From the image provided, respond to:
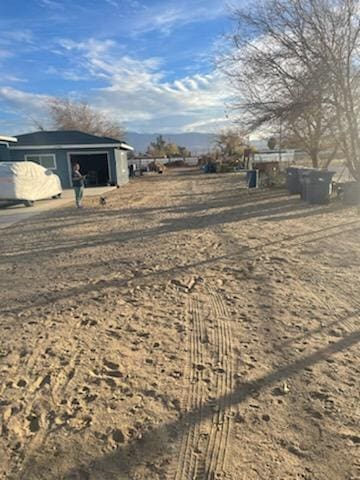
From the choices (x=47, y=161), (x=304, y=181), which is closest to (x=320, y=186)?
A: (x=304, y=181)

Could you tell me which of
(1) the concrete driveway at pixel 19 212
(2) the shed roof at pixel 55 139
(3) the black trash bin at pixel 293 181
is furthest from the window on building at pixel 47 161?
(3) the black trash bin at pixel 293 181

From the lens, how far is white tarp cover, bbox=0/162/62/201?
1527 centimetres

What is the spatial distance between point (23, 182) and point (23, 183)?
0.14 ft

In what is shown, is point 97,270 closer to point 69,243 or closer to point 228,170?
point 69,243

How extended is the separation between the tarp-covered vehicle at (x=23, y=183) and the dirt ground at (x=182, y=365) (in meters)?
9.37

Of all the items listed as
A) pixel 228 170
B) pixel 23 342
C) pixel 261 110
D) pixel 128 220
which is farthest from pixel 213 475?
pixel 228 170

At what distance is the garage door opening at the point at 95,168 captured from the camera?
2696 cm

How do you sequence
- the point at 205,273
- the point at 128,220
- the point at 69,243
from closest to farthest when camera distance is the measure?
the point at 205,273 < the point at 69,243 < the point at 128,220

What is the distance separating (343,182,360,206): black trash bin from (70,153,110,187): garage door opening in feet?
57.6

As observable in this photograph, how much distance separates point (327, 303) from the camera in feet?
15.0

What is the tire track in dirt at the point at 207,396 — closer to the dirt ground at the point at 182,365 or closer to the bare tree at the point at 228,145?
the dirt ground at the point at 182,365

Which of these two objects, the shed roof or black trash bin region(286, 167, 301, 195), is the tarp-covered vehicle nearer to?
the shed roof

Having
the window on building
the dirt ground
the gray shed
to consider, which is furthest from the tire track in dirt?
the window on building

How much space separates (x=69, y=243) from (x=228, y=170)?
35.3m
